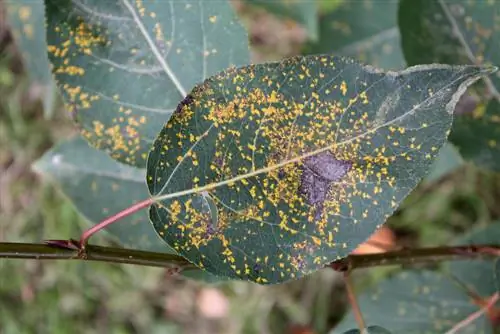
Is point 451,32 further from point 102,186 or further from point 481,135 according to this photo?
point 102,186

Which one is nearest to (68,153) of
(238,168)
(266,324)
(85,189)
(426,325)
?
(85,189)

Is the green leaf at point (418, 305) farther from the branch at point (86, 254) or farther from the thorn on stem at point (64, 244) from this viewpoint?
the thorn on stem at point (64, 244)

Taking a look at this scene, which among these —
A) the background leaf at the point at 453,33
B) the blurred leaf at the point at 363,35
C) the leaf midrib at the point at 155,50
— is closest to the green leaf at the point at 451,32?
the background leaf at the point at 453,33

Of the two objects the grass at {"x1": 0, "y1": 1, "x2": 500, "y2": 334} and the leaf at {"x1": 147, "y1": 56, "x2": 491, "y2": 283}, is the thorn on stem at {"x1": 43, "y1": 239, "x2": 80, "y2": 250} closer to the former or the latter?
the leaf at {"x1": 147, "y1": 56, "x2": 491, "y2": 283}

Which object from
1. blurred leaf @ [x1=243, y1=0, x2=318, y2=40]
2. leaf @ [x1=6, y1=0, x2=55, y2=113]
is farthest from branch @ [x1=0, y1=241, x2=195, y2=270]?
blurred leaf @ [x1=243, y1=0, x2=318, y2=40]

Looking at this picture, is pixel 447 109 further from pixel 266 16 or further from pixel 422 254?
pixel 266 16

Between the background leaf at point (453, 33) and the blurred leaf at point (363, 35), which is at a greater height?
the background leaf at point (453, 33)

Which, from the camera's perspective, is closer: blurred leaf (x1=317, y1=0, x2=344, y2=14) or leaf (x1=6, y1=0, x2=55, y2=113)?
leaf (x1=6, y1=0, x2=55, y2=113)
